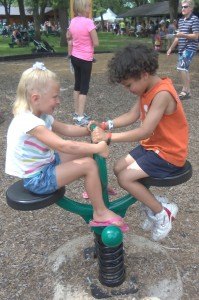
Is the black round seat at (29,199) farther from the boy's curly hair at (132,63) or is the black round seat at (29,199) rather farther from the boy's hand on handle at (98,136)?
the boy's curly hair at (132,63)

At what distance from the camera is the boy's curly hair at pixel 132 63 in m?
2.16

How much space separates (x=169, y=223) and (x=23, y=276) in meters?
1.00

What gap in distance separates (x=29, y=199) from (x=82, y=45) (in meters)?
3.60

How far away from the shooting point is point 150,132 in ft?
7.31

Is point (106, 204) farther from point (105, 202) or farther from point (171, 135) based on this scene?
point (171, 135)

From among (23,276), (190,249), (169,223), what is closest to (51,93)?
(169,223)

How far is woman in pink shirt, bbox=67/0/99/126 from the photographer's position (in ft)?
17.1

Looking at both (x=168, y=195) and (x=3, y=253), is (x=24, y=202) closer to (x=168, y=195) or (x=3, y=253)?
(x=3, y=253)

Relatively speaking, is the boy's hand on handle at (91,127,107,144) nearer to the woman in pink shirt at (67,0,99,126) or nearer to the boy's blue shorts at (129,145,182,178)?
the boy's blue shorts at (129,145,182,178)

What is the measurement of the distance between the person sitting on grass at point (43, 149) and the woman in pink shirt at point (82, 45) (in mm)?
2970

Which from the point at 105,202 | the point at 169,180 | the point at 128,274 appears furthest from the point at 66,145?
the point at 128,274

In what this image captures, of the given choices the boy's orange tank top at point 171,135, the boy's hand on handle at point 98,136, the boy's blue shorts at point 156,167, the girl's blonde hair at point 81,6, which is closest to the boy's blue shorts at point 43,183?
the boy's hand on handle at point 98,136

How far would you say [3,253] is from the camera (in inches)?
112

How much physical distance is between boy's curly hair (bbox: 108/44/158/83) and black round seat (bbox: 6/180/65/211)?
2.29 ft
